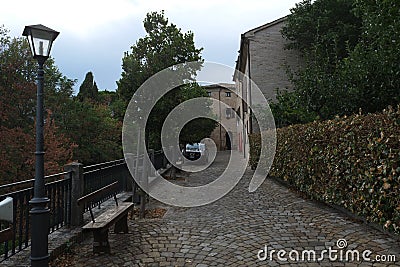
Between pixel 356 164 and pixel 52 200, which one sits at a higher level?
pixel 356 164

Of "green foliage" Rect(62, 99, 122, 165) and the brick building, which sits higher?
the brick building

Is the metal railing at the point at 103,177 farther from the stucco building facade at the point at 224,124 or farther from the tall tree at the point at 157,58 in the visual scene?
the stucco building facade at the point at 224,124

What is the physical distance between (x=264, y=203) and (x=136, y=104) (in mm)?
5198

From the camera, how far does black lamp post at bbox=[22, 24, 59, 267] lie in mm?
3258

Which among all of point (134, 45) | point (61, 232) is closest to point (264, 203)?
point (61, 232)

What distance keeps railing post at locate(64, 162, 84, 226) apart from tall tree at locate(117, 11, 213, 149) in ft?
19.8

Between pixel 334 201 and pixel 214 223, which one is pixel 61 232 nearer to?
pixel 214 223

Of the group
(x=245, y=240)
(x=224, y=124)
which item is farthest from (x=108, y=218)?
(x=224, y=124)

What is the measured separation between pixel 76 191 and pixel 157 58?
269 inches

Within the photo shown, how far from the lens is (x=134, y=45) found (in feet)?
38.0

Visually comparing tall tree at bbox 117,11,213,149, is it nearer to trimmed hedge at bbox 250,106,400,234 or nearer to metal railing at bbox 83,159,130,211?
metal railing at bbox 83,159,130,211

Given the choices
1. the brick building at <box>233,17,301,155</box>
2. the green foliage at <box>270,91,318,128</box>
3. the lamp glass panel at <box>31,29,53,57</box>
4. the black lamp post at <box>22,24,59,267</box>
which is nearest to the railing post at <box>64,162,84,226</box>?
the black lamp post at <box>22,24,59,267</box>

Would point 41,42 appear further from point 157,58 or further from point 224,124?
point 224,124

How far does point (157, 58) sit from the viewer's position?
1100 cm
